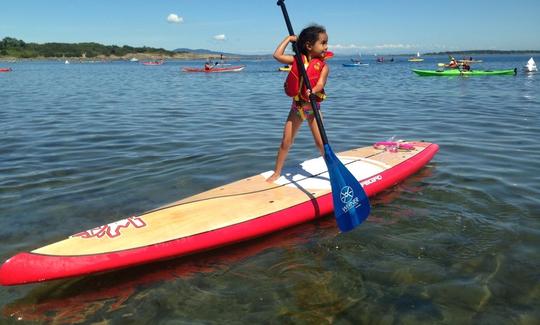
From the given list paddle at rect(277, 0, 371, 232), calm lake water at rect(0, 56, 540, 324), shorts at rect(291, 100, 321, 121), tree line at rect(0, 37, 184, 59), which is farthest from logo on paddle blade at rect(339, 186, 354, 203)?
tree line at rect(0, 37, 184, 59)

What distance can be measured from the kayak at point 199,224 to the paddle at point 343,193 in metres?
0.40

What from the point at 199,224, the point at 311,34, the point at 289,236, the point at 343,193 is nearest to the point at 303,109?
the point at 311,34

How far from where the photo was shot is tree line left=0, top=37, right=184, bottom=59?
126250mm

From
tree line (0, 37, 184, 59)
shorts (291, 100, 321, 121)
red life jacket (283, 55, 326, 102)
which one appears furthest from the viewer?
tree line (0, 37, 184, 59)

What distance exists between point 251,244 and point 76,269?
65.7 inches

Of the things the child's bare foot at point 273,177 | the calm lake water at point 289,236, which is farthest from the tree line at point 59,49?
the child's bare foot at point 273,177

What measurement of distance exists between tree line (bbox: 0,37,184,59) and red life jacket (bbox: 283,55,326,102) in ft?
455

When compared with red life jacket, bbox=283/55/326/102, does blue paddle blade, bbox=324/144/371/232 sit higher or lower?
lower

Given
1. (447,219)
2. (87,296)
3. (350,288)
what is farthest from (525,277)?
(87,296)

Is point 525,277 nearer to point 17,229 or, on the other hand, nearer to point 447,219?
point 447,219

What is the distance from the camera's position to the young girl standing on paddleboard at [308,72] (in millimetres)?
4832

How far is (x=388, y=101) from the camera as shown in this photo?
56.2ft

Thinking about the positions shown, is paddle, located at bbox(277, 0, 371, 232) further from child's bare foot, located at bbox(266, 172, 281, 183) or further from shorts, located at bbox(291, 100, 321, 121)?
child's bare foot, located at bbox(266, 172, 281, 183)

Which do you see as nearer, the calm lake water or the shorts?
the calm lake water
